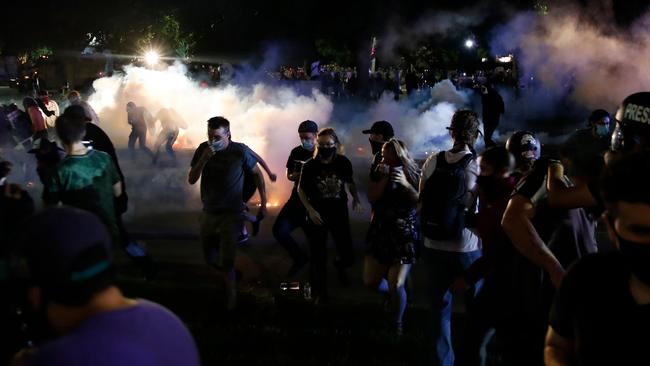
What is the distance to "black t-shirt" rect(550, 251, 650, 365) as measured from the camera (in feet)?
6.53

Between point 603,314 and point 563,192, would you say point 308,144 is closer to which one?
point 563,192

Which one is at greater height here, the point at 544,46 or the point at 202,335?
the point at 544,46

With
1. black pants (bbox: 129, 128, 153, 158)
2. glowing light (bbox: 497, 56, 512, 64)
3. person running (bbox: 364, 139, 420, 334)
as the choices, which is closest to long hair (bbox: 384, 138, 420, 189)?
person running (bbox: 364, 139, 420, 334)

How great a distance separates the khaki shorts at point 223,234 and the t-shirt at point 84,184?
119 cm

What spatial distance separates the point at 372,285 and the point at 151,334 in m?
3.93

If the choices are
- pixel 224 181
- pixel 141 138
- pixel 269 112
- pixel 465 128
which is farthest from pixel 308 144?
pixel 269 112

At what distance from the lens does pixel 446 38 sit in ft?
80.4

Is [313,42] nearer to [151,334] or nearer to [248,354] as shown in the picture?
[248,354]

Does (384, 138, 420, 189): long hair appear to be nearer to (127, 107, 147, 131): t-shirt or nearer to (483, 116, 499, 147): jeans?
(127, 107, 147, 131): t-shirt

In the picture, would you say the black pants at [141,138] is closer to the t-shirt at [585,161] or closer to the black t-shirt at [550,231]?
the black t-shirt at [550,231]

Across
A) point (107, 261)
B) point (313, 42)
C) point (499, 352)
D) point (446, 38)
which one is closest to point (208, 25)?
point (313, 42)

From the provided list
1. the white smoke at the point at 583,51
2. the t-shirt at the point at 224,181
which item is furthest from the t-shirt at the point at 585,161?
A: the white smoke at the point at 583,51

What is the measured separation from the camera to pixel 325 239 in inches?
253

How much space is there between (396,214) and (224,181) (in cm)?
160
